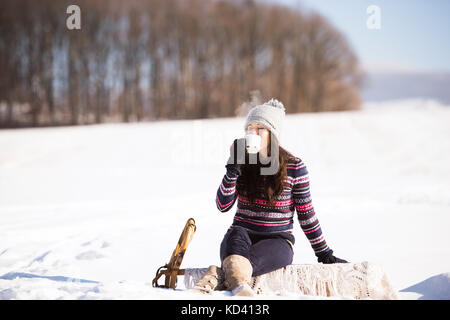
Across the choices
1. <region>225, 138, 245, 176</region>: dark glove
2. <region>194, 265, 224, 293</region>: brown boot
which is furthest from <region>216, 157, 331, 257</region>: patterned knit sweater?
<region>194, 265, 224, 293</region>: brown boot

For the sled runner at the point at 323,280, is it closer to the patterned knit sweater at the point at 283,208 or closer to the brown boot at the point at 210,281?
the brown boot at the point at 210,281

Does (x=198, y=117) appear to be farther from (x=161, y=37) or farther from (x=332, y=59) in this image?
(x=332, y=59)

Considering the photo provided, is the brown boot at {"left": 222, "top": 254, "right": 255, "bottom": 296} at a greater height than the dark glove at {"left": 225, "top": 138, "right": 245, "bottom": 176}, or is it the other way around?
the dark glove at {"left": 225, "top": 138, "right": 245, "bottom": 176}

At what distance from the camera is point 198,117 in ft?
61.5

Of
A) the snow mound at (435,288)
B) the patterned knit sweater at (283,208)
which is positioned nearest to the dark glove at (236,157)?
the patterned knit sweater at (283,208)

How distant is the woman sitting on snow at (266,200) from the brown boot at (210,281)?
18 mm

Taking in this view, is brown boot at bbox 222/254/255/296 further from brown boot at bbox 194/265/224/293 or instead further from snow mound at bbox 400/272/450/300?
snow mound at bbox 400/272/450/300

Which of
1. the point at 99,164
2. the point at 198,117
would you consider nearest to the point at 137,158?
the point at 99,164

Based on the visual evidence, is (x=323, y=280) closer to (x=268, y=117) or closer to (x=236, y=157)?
(x=236, y=157)

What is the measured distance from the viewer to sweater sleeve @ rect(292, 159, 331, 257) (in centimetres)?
250

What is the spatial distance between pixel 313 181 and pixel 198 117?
10335 millimetres

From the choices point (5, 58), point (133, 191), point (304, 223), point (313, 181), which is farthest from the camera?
point (5, 58)

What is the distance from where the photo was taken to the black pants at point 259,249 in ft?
7.79

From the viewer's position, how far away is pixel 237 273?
221 centimetres
